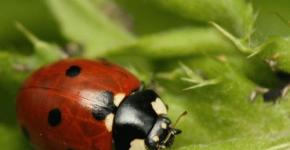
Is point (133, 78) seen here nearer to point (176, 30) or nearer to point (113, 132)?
point (113, 132)

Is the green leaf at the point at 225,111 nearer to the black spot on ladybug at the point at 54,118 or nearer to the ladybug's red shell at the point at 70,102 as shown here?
the ladybug's red shell at the point at 70,102

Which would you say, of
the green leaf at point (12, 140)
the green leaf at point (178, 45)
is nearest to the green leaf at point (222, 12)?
the green leaf at point (178, 45)

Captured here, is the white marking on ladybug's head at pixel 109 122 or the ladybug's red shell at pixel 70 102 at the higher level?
the ladybug's red shell at pixel 70 102

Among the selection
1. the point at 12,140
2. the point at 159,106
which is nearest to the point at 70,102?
the point at 159,106

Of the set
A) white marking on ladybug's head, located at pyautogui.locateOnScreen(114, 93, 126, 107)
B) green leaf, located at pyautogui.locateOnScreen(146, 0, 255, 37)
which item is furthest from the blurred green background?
white marking on ladybug's head, located at pyautogui.locateOnScreen(114, 93, 126, 107)

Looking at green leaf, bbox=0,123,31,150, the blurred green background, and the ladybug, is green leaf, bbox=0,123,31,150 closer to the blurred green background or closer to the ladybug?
the blurred green background

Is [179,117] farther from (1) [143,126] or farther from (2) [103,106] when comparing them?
(2) [103,106]

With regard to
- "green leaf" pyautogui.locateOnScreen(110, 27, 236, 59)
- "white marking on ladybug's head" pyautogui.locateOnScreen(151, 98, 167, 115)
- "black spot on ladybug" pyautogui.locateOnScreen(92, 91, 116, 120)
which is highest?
"green leaf" pyautogui.locateOnScreen(110, 27, 236, 59)

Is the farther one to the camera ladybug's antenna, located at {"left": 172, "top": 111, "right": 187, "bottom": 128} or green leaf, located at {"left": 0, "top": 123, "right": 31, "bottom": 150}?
green leaf, located at {"left": 0, "top": 123, "right": 31, "bottom": 150}
